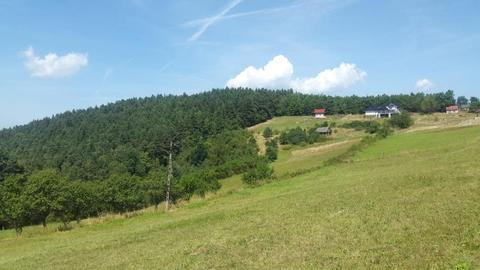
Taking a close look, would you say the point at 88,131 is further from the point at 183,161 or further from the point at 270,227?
the point at 270,227

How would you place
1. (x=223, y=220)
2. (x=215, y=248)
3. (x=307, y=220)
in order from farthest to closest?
(x=223, y=220) → (x=307, y=220) → (x=215, y=248)

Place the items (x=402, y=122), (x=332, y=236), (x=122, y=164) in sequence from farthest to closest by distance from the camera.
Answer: (x=122, y=164)
(x=402, y=122)
(x=332, y=236)

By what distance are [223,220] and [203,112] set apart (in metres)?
165

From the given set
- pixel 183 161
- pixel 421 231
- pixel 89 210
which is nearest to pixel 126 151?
pixel 183 161

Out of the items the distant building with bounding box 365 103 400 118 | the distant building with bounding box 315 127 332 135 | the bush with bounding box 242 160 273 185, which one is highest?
the distant building with bounding box 365 103 400 118

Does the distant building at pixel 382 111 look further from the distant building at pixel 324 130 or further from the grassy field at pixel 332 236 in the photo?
the grassy field at pixel 332 236

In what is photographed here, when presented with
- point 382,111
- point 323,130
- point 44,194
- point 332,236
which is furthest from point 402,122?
point 332,236

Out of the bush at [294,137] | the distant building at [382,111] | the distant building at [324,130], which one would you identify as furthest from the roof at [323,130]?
the distant building at [382,111]

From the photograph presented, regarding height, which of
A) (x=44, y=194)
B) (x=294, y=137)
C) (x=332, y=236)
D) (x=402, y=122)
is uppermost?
(x=402, y=122)

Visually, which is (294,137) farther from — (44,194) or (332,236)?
(332,236)

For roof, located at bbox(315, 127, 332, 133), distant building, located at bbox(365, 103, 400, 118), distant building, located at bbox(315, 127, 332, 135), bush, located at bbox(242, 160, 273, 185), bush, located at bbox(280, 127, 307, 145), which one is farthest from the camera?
distant building, located at bbox(365, 103, 400, 118)

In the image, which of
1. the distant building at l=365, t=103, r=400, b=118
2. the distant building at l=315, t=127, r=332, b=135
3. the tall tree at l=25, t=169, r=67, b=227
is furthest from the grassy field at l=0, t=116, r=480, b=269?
the distant building at l=365, t=103, r=400, b=118

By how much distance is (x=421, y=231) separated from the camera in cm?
1548

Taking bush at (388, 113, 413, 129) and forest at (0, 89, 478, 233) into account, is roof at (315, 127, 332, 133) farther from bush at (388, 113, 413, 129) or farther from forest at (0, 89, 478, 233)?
bush at (388, 113, 413, 129)
